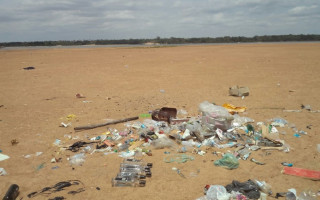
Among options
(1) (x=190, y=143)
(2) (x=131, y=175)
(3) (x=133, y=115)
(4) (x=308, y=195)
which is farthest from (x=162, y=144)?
(4) (x=308, y=195)

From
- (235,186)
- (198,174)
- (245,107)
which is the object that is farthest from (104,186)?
(245,107)

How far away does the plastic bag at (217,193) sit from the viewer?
3.26 metres

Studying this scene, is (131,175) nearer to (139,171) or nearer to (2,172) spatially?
(139,171)

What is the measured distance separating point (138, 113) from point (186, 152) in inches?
103

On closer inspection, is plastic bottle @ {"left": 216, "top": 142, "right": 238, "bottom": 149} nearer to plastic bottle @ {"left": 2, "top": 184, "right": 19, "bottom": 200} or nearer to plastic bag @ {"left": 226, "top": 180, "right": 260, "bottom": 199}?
plastic bag @ {"left": 226, "top": 180, "right": 260, "bottom": 199}

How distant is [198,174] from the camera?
12.9 ft

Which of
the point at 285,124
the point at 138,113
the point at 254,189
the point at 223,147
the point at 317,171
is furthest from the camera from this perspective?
the point at 138,113

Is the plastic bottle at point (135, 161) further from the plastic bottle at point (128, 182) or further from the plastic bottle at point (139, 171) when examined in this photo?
the plastic bottle at point (128, 182)

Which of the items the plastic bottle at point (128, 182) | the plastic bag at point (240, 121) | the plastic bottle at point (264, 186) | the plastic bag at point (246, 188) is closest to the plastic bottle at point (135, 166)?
the plastic bottle at point (128, 182)

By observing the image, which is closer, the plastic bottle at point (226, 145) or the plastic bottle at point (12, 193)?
the plastic bottle at point (12, 193)

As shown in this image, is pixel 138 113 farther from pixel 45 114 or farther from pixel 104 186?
pixel 104 186

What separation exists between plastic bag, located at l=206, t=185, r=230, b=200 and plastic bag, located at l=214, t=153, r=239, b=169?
2.37ft

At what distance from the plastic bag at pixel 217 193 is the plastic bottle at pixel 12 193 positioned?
2.69m

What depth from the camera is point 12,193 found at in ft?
11.1
